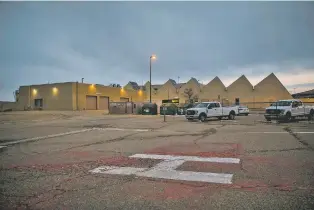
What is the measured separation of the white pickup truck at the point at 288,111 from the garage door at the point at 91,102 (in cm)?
4016

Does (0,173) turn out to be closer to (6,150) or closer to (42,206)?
(42,206)

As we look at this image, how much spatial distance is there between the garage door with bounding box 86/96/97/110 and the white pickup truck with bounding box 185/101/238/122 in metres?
34.9

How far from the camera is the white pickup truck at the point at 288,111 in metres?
19.0

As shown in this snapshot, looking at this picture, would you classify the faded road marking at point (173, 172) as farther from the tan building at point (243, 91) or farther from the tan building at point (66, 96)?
the tan building at point (243, 91)

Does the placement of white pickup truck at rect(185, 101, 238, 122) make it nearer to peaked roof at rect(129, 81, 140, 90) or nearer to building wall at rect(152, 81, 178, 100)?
building wall at rect(152, 81, 178, 100)

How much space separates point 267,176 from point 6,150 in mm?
8136

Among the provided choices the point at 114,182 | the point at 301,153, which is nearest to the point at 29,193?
the point at 114,182

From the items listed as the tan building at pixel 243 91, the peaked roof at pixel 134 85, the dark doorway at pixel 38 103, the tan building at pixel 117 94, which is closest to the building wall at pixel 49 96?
the tan building at pixel 117 94

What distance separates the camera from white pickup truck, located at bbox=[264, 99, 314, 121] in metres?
19.0

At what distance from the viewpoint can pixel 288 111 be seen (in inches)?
754

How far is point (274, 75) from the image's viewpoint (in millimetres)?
59906

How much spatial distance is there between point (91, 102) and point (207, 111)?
37.0 meters

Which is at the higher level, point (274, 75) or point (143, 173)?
point (274, 75)

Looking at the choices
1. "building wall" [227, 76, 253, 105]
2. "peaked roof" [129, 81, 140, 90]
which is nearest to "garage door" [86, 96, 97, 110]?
"building wall" [227, 76, 253, 105]
